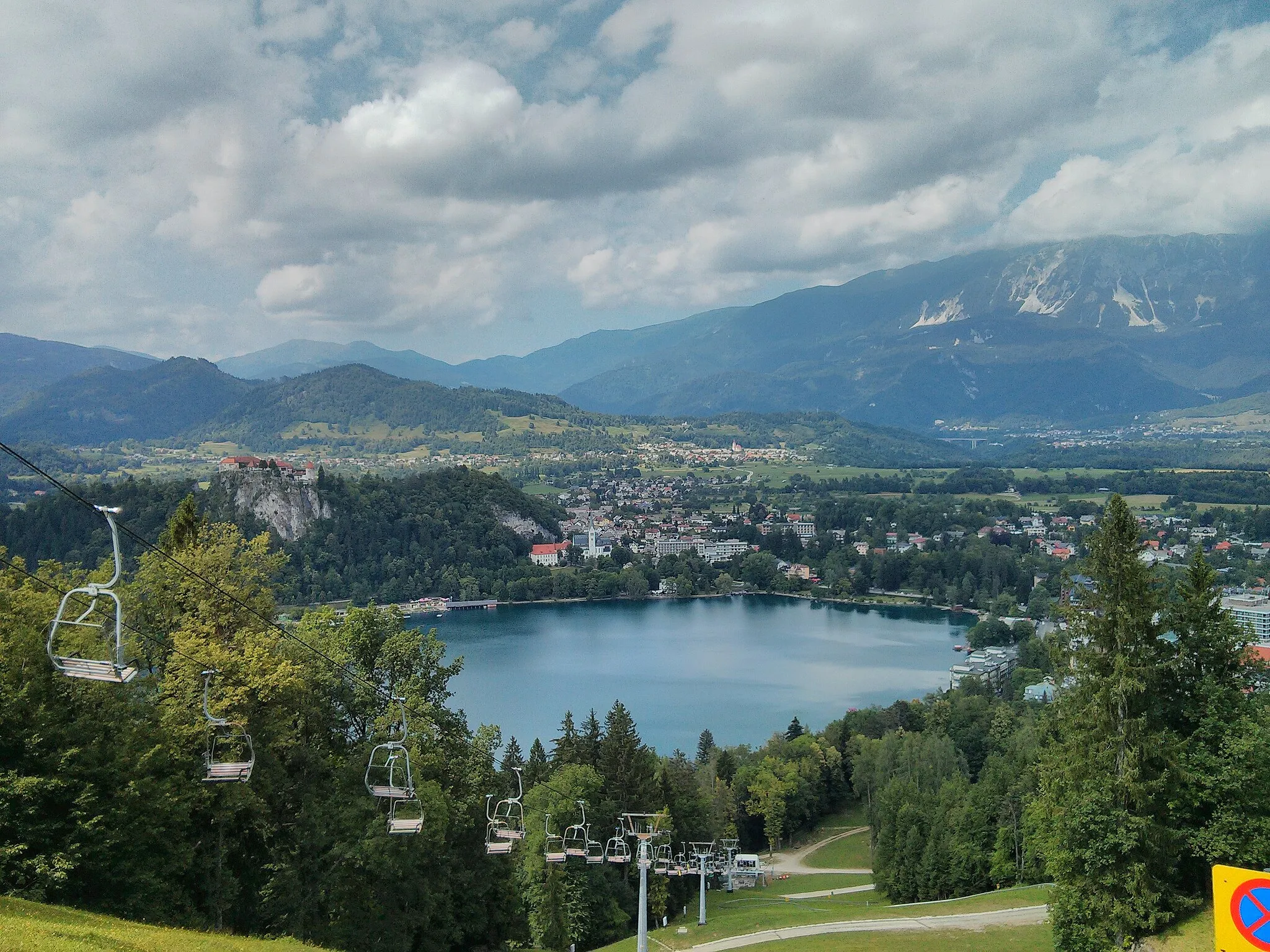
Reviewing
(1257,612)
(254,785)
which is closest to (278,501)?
(1257,612)

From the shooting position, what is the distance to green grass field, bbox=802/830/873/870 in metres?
29.2

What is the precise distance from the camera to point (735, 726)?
4234 cm

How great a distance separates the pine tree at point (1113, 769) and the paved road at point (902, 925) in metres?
3.72

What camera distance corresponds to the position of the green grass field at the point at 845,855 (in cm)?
2916

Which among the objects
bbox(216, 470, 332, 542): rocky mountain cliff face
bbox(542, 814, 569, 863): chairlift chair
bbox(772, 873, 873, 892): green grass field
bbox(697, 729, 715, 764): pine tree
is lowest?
bbox(772, 873, 873, 892): green grass field

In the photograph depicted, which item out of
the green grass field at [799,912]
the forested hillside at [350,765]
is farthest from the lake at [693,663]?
the forested hillside at [350,765]

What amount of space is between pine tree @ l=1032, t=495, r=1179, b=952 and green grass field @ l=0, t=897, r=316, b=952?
28.4 ft

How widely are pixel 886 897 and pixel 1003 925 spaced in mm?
8178

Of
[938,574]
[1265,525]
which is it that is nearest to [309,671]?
[938,574]

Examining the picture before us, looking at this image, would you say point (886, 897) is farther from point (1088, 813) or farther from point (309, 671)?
point (309, 671)

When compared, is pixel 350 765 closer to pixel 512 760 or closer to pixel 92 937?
pixel 92 937

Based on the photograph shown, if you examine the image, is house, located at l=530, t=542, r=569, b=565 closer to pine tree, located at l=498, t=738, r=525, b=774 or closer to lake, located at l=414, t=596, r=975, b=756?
lake, located at l=414, t=596, r=975, b=756

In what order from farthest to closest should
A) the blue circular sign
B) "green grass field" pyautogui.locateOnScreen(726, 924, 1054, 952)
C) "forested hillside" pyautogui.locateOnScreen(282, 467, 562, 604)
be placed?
"forested hillside" pyautogui.locateOnScreen(282, 467, 562, 604), "green grass field" pyautogui.locateOnScreen(726, 924, 1054, 952), the blue circular sign

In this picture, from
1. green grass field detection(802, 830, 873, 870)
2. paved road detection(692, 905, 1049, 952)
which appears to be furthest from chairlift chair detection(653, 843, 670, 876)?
green grass field detection(802, 830, 873, 870)
